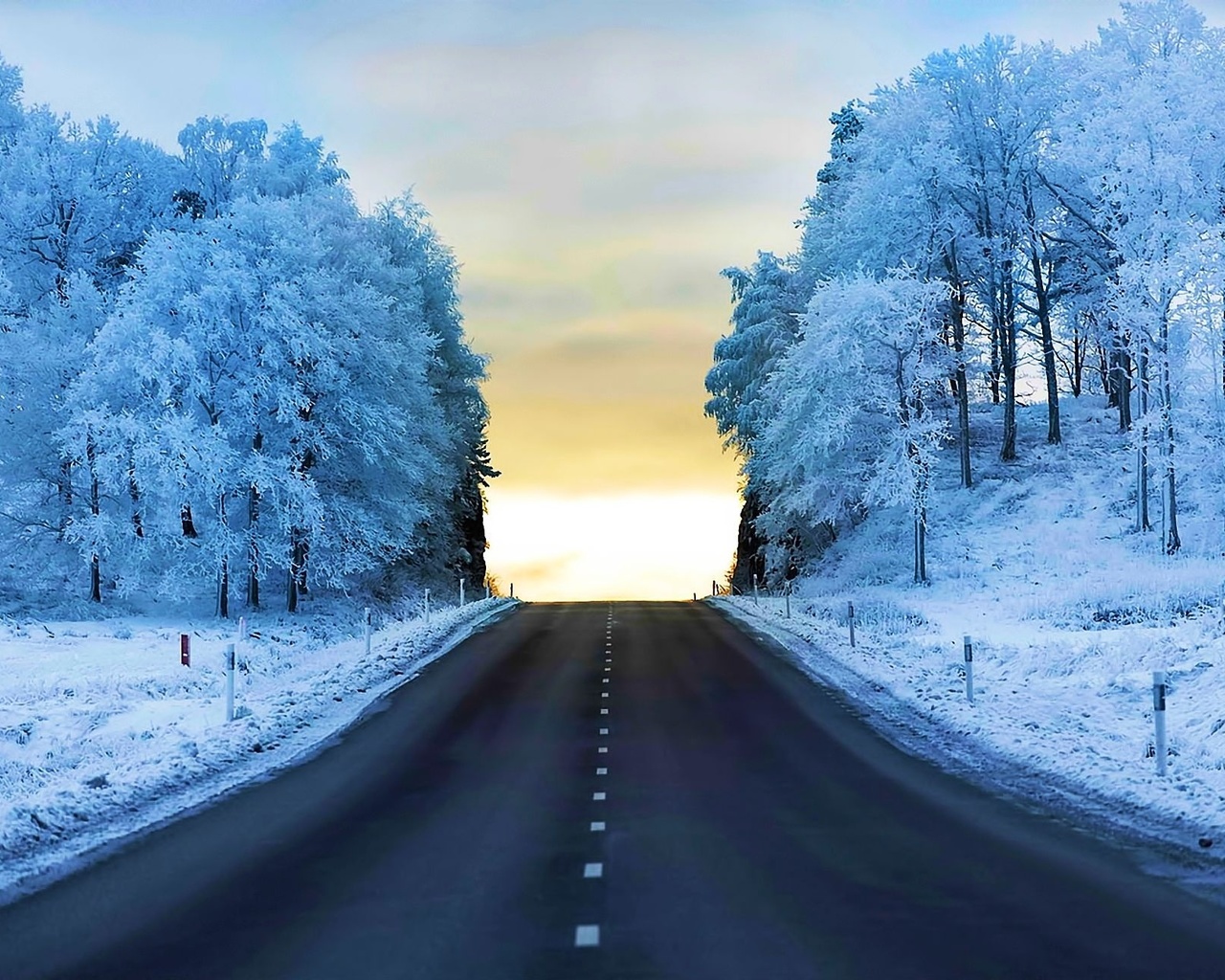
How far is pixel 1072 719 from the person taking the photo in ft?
59.6

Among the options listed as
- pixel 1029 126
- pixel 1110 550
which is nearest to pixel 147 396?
pixel 1110 550

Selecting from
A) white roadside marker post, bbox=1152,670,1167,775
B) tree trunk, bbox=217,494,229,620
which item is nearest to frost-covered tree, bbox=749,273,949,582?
tree trunk, bbox=217,494,229,620

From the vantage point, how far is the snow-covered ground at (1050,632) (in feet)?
48.0

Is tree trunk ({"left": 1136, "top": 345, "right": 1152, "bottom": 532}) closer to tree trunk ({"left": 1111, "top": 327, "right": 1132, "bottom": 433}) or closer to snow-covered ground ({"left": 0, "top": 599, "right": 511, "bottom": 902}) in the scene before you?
tree trunk ({"left": 1111, "top": 327, "right": 1132, "bottom": 433})

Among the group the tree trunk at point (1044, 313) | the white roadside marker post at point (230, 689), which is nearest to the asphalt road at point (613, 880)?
the white roadside marker post at point (230, 689)

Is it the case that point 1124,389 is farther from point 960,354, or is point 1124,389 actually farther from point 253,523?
point 253,523

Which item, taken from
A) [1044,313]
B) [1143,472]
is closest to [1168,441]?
[1143,472]

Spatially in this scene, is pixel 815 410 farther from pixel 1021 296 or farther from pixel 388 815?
pixel 388 815

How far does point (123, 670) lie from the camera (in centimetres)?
2491

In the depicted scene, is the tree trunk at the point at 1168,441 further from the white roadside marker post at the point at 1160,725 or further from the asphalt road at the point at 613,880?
the white roadside marker post at the point at 1160,725

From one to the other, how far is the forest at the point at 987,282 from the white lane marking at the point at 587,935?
30402 mm

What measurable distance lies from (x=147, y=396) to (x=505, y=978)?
30616mm

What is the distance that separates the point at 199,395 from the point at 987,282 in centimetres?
3242

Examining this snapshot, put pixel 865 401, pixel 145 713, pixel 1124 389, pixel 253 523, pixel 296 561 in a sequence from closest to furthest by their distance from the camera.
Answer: pixel 145 713 < pixel 253 523 < pixel 296 561 < pixel 865 401 < pixel 1124 389
